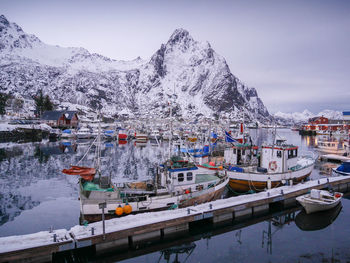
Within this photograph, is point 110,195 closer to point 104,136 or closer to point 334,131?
point 104,136

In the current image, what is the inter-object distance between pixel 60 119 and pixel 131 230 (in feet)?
356

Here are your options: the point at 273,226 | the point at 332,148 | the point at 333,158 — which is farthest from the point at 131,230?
the point at 332,148

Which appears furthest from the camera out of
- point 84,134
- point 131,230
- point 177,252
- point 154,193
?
point 84,134

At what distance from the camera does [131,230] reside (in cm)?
1359

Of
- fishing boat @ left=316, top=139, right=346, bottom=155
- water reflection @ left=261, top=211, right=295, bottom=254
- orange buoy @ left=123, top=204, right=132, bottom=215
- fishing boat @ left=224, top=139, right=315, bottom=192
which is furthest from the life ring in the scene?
fishing boat @ left=316, top=139, right=346, bottom=155

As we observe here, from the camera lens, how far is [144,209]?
1755 cm

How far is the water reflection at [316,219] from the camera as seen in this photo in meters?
18.1

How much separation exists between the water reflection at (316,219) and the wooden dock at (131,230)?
6.88 ft

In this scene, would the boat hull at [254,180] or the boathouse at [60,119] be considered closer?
the boat hull at [254,180]

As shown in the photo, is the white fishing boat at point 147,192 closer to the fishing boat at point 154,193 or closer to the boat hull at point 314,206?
the fishing boat at point 154,193

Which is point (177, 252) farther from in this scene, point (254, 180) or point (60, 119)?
point (60, 119)

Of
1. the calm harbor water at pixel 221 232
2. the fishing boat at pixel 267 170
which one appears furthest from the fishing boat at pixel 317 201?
the fishing boat at pixel 267 170

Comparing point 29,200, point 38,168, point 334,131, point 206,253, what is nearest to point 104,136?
point 38,168

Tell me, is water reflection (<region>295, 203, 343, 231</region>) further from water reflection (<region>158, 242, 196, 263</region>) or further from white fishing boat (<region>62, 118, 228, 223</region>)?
water reflection (<region>158, 242, 196, 263</region>)
